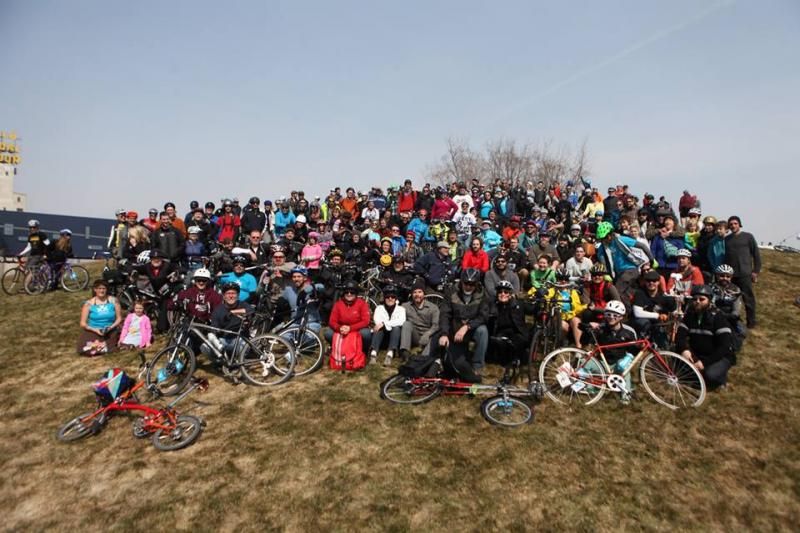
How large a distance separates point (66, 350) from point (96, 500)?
615 centimetres

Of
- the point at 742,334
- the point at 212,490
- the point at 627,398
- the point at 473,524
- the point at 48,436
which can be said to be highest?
the point at 742,334

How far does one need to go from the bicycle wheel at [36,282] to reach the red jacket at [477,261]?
549 inches

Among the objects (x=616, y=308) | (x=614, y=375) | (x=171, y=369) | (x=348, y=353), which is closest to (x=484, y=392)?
(x=614, y=375)

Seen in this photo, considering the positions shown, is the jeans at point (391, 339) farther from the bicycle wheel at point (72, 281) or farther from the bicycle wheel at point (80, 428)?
the bicycle wheel at point (72, 281)

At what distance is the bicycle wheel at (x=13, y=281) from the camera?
45.9 ft

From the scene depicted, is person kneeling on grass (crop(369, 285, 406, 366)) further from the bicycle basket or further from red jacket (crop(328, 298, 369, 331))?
the bicycle basket

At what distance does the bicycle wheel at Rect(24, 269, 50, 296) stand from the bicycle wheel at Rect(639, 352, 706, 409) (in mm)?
17420

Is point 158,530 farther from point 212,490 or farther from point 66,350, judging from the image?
point 66,350

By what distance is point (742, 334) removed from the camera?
7.93 m

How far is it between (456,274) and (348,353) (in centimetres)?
389

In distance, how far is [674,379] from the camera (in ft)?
22.1

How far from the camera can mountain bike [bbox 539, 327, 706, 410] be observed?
22.1 feet

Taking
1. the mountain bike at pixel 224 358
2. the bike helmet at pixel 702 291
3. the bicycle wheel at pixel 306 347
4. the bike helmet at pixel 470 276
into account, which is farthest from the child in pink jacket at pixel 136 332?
the bike helmet at pixel 702 291

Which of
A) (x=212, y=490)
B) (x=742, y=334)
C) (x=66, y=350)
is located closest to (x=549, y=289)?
(x=742, y=334)
